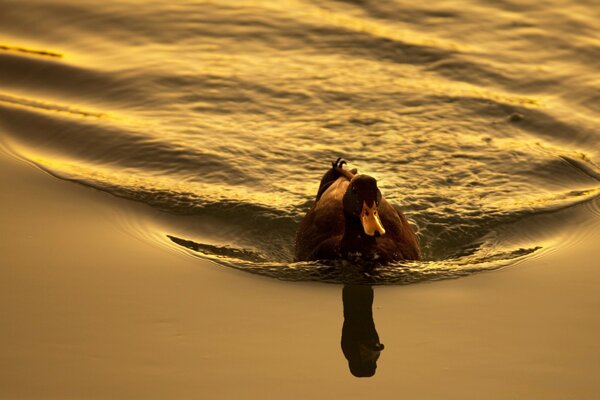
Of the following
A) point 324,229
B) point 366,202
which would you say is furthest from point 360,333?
point 324,229

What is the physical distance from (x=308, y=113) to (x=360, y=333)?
4771mm

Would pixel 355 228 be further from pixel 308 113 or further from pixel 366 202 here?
pixel 308 113

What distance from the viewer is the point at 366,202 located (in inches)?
408

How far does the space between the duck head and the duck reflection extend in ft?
1.71

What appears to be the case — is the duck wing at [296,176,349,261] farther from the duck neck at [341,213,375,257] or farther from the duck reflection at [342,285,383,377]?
the duck reflection at [342,285,383,377]

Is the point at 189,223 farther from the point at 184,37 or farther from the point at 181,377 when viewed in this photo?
the point at 184,37

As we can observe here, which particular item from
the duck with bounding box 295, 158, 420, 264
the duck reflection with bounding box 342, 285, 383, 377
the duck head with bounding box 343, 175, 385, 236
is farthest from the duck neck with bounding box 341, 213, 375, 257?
the duck reflection with bounding box 342, 285, 383, 377

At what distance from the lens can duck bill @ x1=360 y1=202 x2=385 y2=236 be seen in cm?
1034

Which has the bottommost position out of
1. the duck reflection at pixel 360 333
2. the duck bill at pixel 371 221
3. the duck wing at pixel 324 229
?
the duck reflection at pixel 360 333

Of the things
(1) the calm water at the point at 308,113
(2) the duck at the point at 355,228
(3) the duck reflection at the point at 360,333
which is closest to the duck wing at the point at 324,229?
(2) the duck at the point at 355,228

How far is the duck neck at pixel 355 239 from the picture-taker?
10602 millimetres

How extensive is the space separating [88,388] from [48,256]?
7.59 ft

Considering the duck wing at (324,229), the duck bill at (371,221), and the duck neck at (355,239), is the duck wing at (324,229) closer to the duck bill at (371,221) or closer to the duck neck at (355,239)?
the duck neck at (355,239)

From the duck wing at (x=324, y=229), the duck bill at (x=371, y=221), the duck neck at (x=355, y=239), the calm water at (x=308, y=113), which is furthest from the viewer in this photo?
the calm water at (x=308, y=113)
